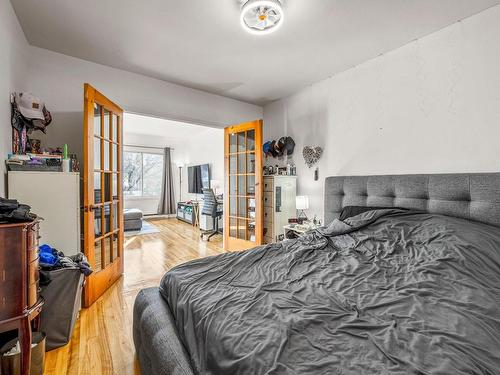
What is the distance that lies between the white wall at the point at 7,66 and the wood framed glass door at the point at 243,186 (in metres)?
2.48

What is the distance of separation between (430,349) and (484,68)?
2.29 metres

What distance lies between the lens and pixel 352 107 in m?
2.91

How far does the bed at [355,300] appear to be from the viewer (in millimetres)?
806

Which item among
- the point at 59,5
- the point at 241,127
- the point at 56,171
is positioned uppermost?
the point at 59,5

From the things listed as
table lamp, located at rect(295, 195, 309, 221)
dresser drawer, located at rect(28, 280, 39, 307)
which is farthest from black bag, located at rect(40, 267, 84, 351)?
table lamp, located at rect(295, 195, 309, 221)

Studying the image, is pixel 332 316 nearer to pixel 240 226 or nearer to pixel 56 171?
pixel 56 171

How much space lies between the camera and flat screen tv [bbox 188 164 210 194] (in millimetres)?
6509

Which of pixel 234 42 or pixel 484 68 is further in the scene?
pixel 234 42

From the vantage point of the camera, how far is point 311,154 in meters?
3.37

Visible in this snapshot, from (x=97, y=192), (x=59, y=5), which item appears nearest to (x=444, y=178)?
(x=97, y=192)

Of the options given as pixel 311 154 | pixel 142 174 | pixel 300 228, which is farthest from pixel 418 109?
pixel 142 174

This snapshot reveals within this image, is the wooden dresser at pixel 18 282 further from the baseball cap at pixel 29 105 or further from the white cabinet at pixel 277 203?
the white cabinet at pixel 277 203

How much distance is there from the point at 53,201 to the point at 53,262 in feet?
1.75

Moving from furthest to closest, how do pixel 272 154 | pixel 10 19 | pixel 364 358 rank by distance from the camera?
pixel 272 154 → pixel 10 19 → pixel 364 358
